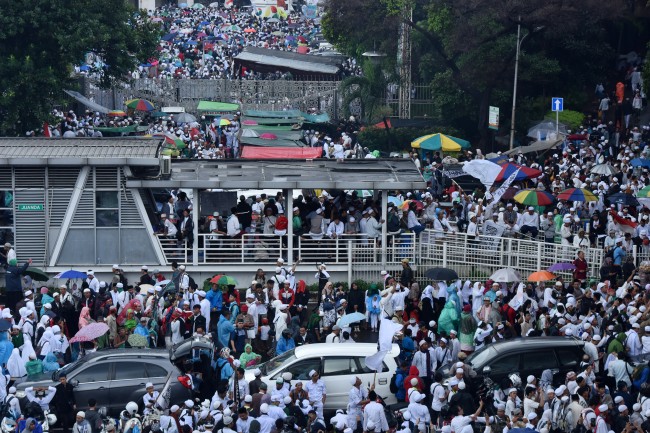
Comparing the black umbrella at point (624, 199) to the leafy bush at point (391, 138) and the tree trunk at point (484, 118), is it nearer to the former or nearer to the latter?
the tree trunk at point (484, 118)

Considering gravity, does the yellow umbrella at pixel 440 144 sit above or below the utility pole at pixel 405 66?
below

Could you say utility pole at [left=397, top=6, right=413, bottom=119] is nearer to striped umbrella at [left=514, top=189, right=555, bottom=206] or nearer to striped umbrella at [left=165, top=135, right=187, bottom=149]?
striped umbrella at [left=165, top=135, right=187, bottom=149]

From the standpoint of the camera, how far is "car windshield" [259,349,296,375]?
980 inches

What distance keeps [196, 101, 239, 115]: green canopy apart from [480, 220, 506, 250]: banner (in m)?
29.6

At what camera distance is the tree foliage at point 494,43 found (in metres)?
47.8

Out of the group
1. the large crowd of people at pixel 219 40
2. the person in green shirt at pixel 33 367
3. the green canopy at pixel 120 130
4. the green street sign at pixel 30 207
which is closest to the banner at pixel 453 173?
the green street sign at pixel 30 207

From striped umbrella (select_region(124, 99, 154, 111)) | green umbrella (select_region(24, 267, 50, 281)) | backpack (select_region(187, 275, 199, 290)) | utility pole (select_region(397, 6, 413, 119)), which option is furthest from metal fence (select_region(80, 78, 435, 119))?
backpack (select_region(187, 275, 199, 290))

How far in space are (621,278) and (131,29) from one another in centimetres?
2179

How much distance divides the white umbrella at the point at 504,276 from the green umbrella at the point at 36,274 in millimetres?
8591

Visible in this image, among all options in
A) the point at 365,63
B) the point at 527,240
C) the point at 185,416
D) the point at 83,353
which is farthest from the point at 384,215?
the point at 365,63

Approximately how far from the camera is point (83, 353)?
26.9 meters

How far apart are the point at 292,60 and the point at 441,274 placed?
45030 millimetres

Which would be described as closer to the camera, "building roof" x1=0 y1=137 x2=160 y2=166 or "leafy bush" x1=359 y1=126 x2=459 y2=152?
"building roof" x1=0 y1=137 x2=160 y2=166

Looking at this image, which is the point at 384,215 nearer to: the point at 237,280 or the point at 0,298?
the point at 237,280
